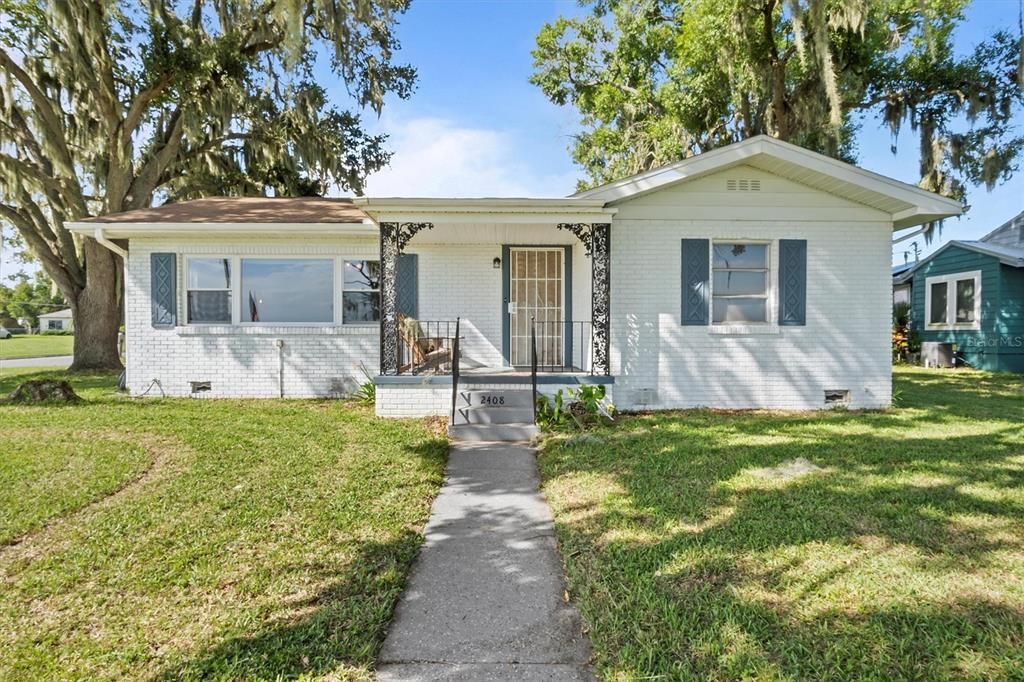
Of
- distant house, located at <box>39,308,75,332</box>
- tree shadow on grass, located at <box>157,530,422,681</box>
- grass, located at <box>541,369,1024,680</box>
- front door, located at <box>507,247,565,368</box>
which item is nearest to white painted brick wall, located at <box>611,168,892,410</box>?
front door, located at <box>507,247,565,368</box>

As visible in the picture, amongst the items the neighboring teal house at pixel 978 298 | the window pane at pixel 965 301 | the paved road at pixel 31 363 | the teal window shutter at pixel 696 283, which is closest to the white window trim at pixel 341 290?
the teal window shutter at pixel 696 283

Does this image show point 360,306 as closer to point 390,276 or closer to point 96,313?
point 390,276

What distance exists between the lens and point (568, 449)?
5.77 m

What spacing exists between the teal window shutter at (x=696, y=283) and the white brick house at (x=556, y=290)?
0.03 m

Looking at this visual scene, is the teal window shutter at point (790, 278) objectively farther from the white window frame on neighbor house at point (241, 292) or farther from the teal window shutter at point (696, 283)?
the white window frame on neighbor house at point (241, 292)

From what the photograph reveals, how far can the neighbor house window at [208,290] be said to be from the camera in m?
8.87

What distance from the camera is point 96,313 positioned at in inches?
491

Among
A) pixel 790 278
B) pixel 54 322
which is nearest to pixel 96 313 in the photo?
pixel 790 278

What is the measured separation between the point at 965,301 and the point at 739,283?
457 inches

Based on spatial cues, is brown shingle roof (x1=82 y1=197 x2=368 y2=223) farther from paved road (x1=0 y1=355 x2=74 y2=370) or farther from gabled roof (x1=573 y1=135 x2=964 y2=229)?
paved road (x1=0 y1=355 x2=74 y2=370)

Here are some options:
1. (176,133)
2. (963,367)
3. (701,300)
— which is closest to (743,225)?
(701,300)

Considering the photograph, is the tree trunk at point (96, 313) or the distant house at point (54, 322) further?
the distant house at point (54, 322)

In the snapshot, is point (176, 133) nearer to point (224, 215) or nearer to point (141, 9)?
point (141, 9)

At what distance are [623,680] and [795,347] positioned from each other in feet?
23.2
